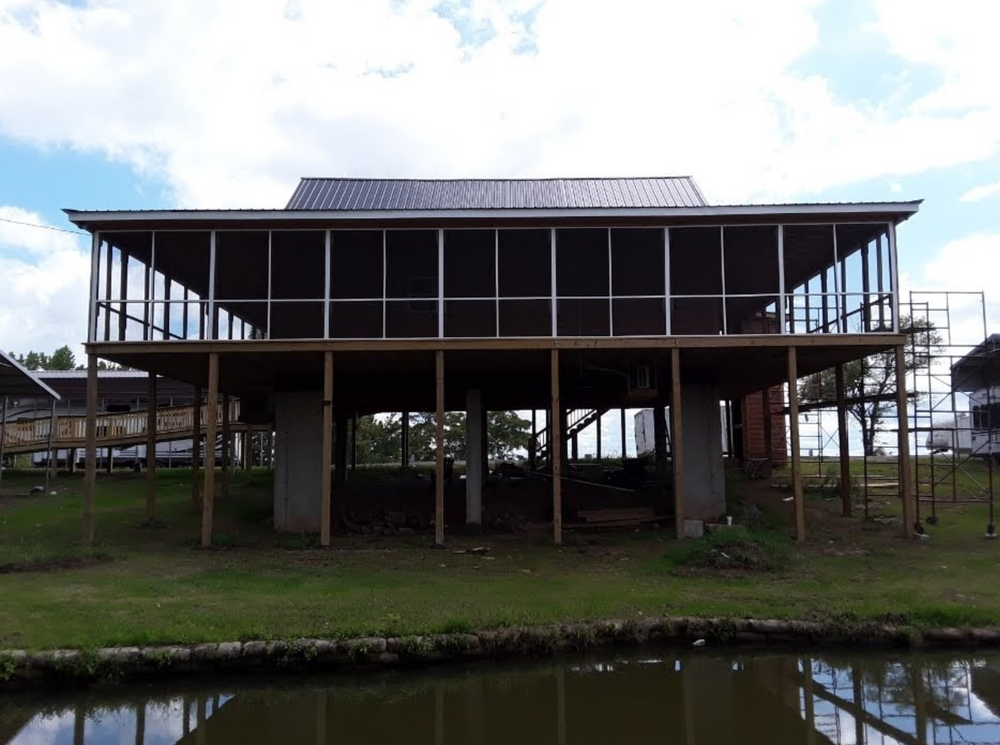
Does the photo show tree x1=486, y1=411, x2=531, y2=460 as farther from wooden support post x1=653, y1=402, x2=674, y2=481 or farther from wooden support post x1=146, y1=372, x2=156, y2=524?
wooden support post x1=146, y1=372, x2=156, y2=524

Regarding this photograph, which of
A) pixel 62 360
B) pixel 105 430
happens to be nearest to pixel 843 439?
pixel 105 430

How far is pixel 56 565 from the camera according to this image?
45.3ft

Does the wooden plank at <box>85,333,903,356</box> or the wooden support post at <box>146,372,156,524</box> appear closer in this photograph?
the wooden plank at <box>85,333,903,356</box>

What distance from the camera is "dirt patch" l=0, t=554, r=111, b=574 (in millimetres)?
13408

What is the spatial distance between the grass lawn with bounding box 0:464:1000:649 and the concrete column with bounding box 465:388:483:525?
188 centimetres

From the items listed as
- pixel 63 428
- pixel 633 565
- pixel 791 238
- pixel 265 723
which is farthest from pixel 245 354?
pixel 63 428

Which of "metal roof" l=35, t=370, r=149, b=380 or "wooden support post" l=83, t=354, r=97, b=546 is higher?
"metal roof" l=35, t=370, r=149, b=380

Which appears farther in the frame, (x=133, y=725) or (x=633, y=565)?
(x=633, y=565)

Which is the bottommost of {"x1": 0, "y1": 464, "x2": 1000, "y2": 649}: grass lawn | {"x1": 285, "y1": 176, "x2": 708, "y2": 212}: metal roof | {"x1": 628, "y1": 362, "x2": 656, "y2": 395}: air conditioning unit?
{"x1": 0, "y1": 464, "x2": 1000, "y2": 649}: grass lawn

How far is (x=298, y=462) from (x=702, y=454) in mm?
9339

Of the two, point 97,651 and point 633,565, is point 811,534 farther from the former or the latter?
point 97,651

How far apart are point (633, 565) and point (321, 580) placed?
17.2 ft

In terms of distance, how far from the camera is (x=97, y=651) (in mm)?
8680

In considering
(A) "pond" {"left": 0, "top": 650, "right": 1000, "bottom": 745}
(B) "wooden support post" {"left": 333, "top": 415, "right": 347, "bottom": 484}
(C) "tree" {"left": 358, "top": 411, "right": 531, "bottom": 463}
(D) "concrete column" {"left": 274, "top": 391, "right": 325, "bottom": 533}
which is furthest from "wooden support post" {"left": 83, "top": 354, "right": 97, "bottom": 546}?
(C) "tree" {"left": 358, "top": 411, "right": 531, "bottom": 463}
